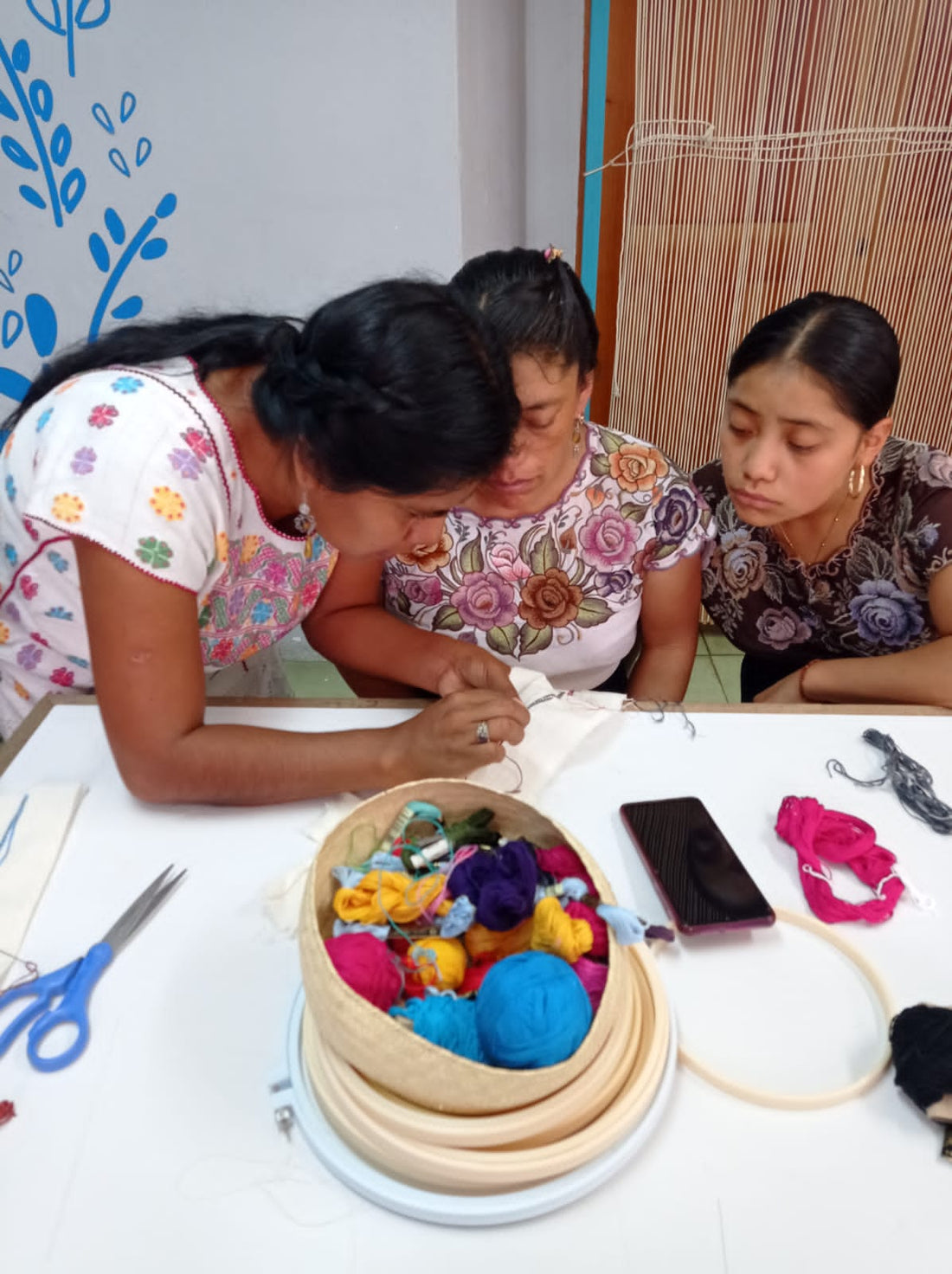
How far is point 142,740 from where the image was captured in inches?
28.7

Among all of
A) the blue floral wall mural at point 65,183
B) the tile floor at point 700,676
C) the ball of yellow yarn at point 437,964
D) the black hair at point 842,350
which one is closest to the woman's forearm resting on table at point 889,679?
the black hair at point 842,350

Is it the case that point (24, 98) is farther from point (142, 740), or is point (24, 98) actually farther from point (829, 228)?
point (829, 228)

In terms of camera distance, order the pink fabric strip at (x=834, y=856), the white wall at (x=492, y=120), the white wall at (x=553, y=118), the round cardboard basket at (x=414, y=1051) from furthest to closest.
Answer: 1. the white wall at (x=553, y=118)
2. the white wall at (x=492, y=120)
3. the pink fabric strip at (x=834, y=856)
4. the round cardboard basket at (x=414, y=1051)

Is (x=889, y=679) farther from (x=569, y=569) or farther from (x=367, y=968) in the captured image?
(x=367, y=968)

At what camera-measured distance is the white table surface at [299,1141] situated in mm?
473

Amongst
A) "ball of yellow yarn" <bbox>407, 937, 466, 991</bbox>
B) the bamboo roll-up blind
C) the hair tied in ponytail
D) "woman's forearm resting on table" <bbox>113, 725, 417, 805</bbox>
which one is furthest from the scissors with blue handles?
the bamboo roll-up blind

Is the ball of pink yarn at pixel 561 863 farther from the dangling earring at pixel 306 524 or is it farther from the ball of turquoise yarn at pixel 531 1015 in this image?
the dangling earring at pixel 306 524

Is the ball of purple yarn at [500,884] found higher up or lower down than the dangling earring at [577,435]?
lower down

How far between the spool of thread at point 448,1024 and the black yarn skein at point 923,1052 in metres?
0.28

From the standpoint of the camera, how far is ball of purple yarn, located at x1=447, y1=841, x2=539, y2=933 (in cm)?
55

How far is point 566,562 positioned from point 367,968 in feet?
2.42

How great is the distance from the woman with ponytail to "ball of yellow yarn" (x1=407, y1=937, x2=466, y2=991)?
243 millimetres

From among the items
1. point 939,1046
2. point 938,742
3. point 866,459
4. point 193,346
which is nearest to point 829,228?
point 866,459

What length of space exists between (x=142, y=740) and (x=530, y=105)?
227 cm
